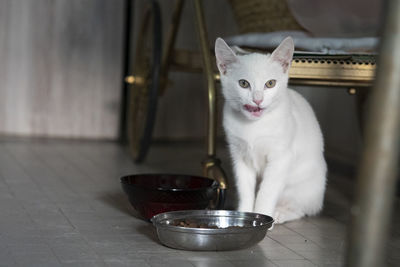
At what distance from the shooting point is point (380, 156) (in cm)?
111

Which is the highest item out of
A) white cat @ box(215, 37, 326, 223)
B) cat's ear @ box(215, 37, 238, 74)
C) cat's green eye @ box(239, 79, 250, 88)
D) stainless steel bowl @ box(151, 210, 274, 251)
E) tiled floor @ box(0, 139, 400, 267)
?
cat's ear @ box(215, 37, 238, 74)

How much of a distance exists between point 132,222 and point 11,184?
28.2 inches

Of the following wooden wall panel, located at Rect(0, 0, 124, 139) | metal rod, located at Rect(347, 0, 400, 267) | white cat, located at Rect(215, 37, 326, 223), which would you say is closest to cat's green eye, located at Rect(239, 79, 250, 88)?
white cat, located at Rect(215, 37, 326, 223)

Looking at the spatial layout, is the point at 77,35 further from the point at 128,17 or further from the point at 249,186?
the point at 249,186

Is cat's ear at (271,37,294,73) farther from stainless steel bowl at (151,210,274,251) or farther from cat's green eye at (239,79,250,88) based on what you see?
stainless steel bowl at (151,210,274,251)

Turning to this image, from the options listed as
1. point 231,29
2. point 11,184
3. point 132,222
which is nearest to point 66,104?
point 231,29

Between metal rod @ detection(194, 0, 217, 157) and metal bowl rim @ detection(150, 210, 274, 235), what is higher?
metal rod @ detection(194, 0, 217, 157)

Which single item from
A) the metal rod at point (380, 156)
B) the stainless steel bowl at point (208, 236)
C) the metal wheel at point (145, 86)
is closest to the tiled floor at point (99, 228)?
the stainless steel bowl at point (208, 236)

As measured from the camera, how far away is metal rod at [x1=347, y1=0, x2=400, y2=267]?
110cm

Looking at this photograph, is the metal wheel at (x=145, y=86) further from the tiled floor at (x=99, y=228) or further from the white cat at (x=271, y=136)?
the white cat at (x=271, y=136)

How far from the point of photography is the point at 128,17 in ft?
13.6

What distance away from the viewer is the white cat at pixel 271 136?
200cm

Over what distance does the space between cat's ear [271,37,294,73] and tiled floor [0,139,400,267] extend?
1.69 feet

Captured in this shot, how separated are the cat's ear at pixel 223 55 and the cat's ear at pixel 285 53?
0.41ft
